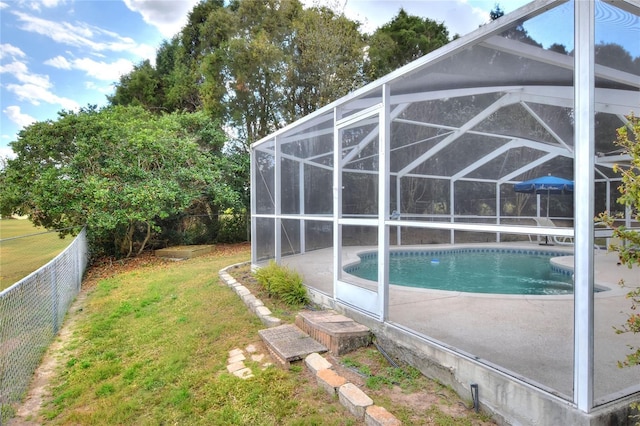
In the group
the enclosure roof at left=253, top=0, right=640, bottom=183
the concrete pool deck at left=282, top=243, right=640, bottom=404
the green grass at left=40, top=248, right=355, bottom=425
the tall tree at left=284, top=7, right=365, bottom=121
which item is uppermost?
the tall tree at left=284, top=7, right=365, bottom=121

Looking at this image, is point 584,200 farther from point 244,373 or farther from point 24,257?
point 24,257

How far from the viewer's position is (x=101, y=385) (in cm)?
332

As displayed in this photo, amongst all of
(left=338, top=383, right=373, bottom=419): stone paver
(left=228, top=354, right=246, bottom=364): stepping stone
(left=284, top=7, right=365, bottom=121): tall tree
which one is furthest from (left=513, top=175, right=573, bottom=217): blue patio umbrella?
(left=284, top=7, right=365, bottom=121): tall tree

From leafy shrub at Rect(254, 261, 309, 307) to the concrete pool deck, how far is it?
0.22m

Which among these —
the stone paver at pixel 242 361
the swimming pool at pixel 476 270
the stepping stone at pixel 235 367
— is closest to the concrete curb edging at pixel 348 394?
the stone paver at pixel 242 361

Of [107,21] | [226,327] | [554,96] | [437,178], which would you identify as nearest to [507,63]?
[554,96]

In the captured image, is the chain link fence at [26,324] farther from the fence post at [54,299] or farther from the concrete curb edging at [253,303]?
the concrete curb edging at [253,303]

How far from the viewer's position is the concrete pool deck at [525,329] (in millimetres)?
2361

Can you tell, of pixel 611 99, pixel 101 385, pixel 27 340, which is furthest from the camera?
pixel 27 340

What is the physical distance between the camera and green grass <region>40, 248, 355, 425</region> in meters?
2.67

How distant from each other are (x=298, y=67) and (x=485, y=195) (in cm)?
772

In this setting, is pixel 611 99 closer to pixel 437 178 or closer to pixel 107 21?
pixel 437 178

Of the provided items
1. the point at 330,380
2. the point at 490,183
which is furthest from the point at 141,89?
the point at 330,380

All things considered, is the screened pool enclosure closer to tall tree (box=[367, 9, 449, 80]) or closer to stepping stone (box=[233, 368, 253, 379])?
stepping stone (box=[233, 368, 253, 379])
